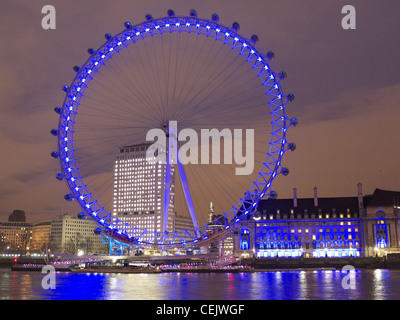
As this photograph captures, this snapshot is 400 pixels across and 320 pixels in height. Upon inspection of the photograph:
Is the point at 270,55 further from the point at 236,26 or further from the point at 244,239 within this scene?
the point at 244,239

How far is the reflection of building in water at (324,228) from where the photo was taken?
11719 cm

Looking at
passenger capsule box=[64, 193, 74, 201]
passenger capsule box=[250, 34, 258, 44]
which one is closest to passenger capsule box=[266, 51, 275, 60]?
passenger capsule box=[250, 34, 258, 44]

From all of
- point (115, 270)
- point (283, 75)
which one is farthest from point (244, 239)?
point (283, 75)

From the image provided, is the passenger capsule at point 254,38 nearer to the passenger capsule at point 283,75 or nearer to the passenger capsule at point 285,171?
the passenger capsule at point 283,75

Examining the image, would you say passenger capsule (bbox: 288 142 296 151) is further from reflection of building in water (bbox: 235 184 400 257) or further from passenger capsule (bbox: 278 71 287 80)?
reflection of building in water (bbox: 235 184 400 257)

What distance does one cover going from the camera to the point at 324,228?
12419cm

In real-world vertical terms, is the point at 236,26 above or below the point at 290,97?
above

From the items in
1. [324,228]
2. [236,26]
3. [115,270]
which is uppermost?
[236,26]

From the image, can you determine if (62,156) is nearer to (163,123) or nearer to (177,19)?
(163,123)

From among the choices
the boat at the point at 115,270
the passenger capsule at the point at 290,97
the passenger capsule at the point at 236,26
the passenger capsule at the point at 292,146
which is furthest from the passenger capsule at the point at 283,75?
the boat at the point at 115,270

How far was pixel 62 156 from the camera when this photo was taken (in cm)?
6056

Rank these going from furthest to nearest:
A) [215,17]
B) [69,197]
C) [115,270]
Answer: [115,270], [69,197], [215,17]
